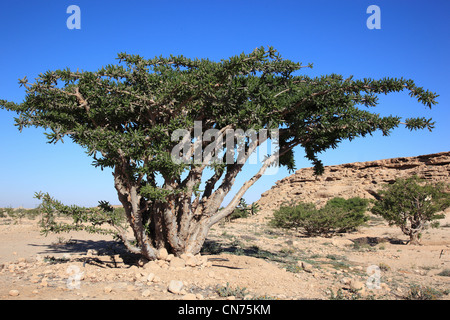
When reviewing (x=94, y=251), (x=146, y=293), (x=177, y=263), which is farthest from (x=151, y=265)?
(x=94, y=251)

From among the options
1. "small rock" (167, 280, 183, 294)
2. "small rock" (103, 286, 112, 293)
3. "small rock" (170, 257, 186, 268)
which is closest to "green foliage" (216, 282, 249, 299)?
"small rock" (167, 280, 183, 294)

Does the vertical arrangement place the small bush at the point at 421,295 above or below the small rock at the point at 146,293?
below

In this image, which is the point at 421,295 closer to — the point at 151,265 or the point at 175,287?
the point at 175,287

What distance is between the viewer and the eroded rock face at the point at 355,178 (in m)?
46.0

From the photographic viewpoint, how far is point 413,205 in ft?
54.0

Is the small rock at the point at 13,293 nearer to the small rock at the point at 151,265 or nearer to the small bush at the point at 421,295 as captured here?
the small rock at the point at 151,265

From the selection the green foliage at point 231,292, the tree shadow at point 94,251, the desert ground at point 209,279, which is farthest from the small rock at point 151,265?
the green foliage at point 231,292

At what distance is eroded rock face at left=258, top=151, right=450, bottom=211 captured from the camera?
46000 millimetres

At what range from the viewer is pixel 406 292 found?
6.73 m

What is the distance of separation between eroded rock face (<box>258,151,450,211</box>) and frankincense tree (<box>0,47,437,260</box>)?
36.9 m

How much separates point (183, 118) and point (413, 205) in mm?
14545

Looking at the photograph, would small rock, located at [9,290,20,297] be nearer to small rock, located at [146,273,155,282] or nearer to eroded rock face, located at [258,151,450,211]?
small rock, located at [146,273,155,282]

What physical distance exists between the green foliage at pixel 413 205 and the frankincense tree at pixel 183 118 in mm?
10233

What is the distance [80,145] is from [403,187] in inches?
642
